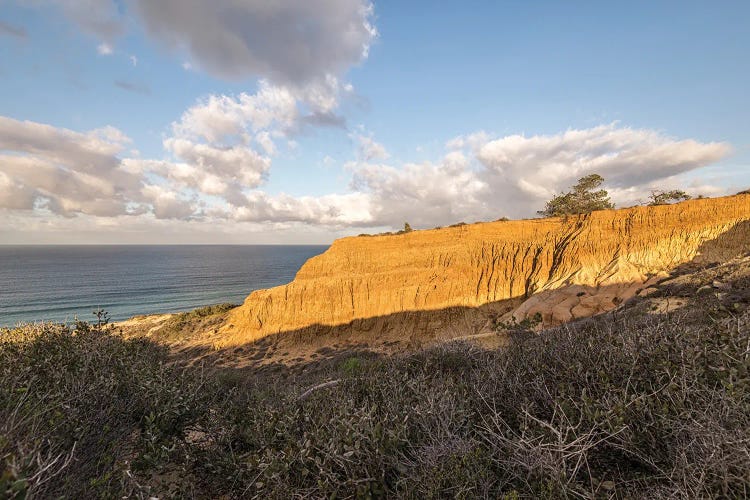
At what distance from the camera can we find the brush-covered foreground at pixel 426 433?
3240mm

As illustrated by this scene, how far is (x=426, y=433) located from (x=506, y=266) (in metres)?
28.5

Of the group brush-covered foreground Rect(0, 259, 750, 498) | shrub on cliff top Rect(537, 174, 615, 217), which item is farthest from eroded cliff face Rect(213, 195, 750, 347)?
brush-covered foreground Rect(0, 259, 750, 498)

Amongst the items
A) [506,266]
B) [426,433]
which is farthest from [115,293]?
[426,433]

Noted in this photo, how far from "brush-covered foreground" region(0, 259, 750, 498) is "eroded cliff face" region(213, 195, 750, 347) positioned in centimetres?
1828

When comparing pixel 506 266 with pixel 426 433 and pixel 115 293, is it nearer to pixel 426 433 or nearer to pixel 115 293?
pixel 426 433

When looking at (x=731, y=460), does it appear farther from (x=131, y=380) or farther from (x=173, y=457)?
(x=131, y=380)

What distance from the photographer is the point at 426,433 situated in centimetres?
454

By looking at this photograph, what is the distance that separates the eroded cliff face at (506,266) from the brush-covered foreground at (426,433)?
18.3m

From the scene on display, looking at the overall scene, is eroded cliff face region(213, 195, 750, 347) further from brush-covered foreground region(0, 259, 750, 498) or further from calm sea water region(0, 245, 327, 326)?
calm sea water region(0, 245, 327, 326)

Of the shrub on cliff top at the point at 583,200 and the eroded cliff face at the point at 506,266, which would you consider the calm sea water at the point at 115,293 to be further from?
the shrub on cliff top at the point at 583,200

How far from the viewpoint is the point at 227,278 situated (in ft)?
321

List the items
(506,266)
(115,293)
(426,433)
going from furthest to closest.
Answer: (115,293) < (506,266) < (426,433)

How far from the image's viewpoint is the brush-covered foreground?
10.6 ft

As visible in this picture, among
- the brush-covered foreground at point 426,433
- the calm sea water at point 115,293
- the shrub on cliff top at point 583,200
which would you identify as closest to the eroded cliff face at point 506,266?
the shrub on cliff top at point 583,200
